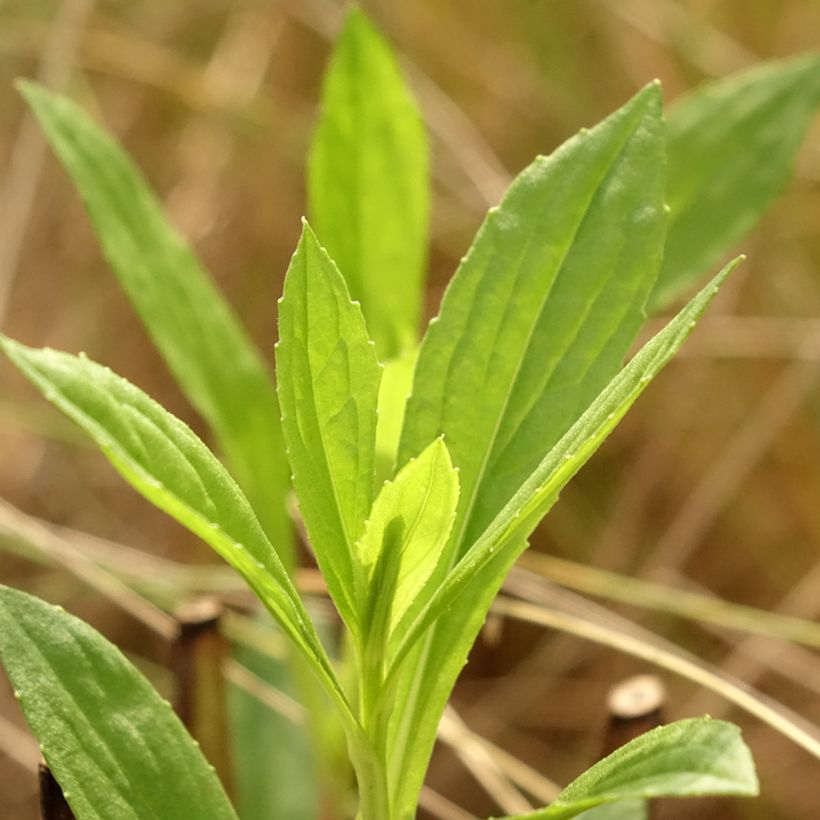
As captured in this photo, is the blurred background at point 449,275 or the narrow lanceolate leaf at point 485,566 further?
the blurred background at point 449,275

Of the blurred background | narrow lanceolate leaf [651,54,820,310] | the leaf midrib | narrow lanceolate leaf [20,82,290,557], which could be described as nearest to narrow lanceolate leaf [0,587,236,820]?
the leaf midrib

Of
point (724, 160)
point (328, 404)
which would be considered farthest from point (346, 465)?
point (724, 160)

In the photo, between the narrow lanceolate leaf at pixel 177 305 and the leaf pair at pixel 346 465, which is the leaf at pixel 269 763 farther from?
the leaf pair at pixel 346 465

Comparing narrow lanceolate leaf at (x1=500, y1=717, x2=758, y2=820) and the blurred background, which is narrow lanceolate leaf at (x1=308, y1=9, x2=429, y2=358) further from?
the blurred background

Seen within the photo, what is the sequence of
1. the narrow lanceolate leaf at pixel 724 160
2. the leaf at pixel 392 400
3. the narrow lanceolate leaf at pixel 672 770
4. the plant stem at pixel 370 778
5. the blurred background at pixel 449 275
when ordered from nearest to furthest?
the narrow lanceolate leaf at pixel 672 770, the plant stem at pixel 370 778, the leaf at pixel 392 400, the narrow lanceolate leaf at pixel 724 160, the blurred background at pixel 449 275

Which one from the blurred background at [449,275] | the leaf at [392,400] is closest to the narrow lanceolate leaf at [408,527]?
the leaf at [392,400]

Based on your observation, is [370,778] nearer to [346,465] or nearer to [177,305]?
[346,465]
